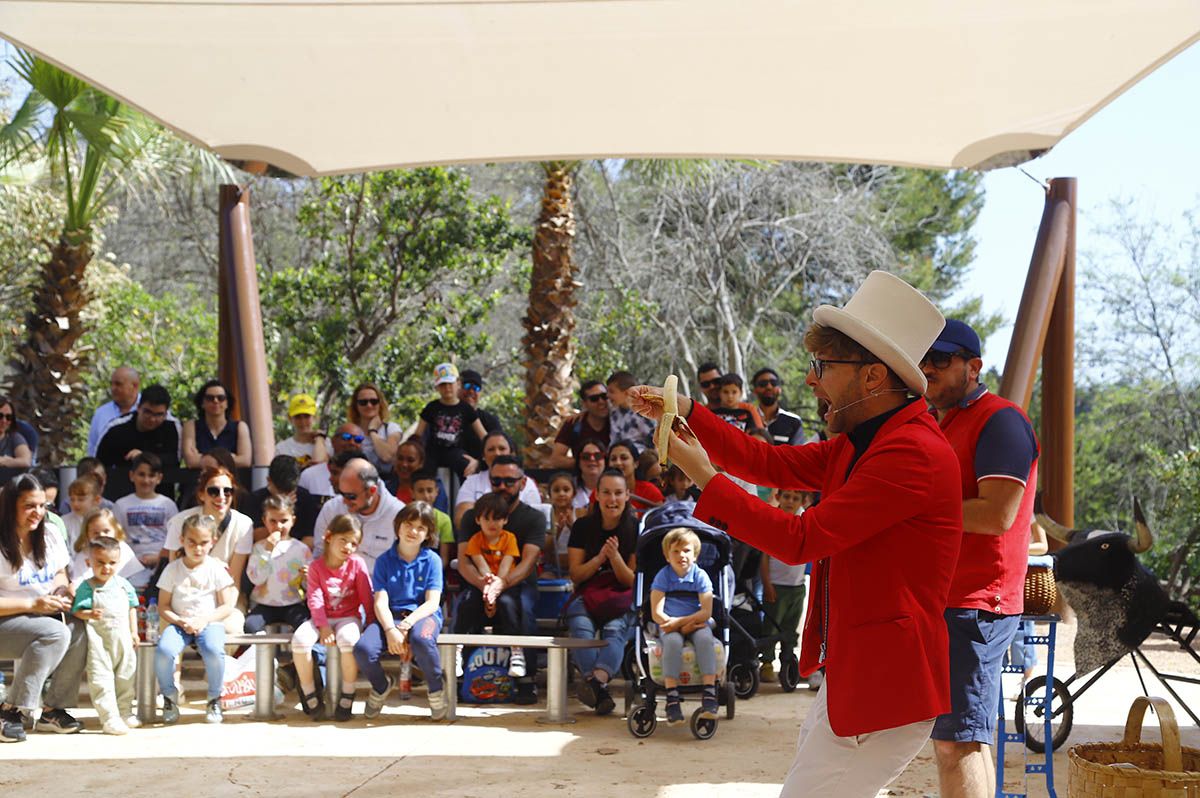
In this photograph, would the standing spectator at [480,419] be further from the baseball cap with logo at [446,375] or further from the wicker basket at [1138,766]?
the wicker basket at [1138,766]

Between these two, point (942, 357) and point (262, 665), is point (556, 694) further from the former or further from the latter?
point (942, 357)

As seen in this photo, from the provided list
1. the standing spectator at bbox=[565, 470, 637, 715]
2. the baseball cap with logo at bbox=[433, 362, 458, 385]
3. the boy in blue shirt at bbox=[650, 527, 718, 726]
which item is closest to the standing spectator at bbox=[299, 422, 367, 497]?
the baseball cap with logo at bbox=[433, 362, 458, 385]

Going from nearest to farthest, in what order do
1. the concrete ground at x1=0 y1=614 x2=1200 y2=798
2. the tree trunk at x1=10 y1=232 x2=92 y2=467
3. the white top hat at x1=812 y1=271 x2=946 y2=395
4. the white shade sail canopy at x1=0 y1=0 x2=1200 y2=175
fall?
the white top hat at x1=812 y1=271 x2=946 y2=395, the concrete ground at x1=0 y1=614 x2=1200 y2=798, the white shade sail canopy at x1=0 y1=0 x2=1200 y2=175, the tree trunk at x1=10 y1=232 x2=92 y2=467

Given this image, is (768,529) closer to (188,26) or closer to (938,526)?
(938,526)

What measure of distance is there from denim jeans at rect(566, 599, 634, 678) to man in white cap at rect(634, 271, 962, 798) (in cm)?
436

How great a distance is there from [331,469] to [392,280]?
8.50 m

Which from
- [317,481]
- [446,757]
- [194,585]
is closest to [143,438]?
[317,481]

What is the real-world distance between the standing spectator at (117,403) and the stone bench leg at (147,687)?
207 centimetres

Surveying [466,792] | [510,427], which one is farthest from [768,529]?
[510,427]

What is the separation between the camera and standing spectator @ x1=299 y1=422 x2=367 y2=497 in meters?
8.35

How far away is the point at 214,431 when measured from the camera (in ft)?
28.0

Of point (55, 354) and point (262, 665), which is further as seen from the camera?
point (55, 354)

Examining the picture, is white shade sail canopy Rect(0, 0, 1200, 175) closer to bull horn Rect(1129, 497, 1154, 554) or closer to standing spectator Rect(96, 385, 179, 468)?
bull horn Rect(1129, 497, 1154, 554)

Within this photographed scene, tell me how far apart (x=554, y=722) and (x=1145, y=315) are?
1694 centimetres
